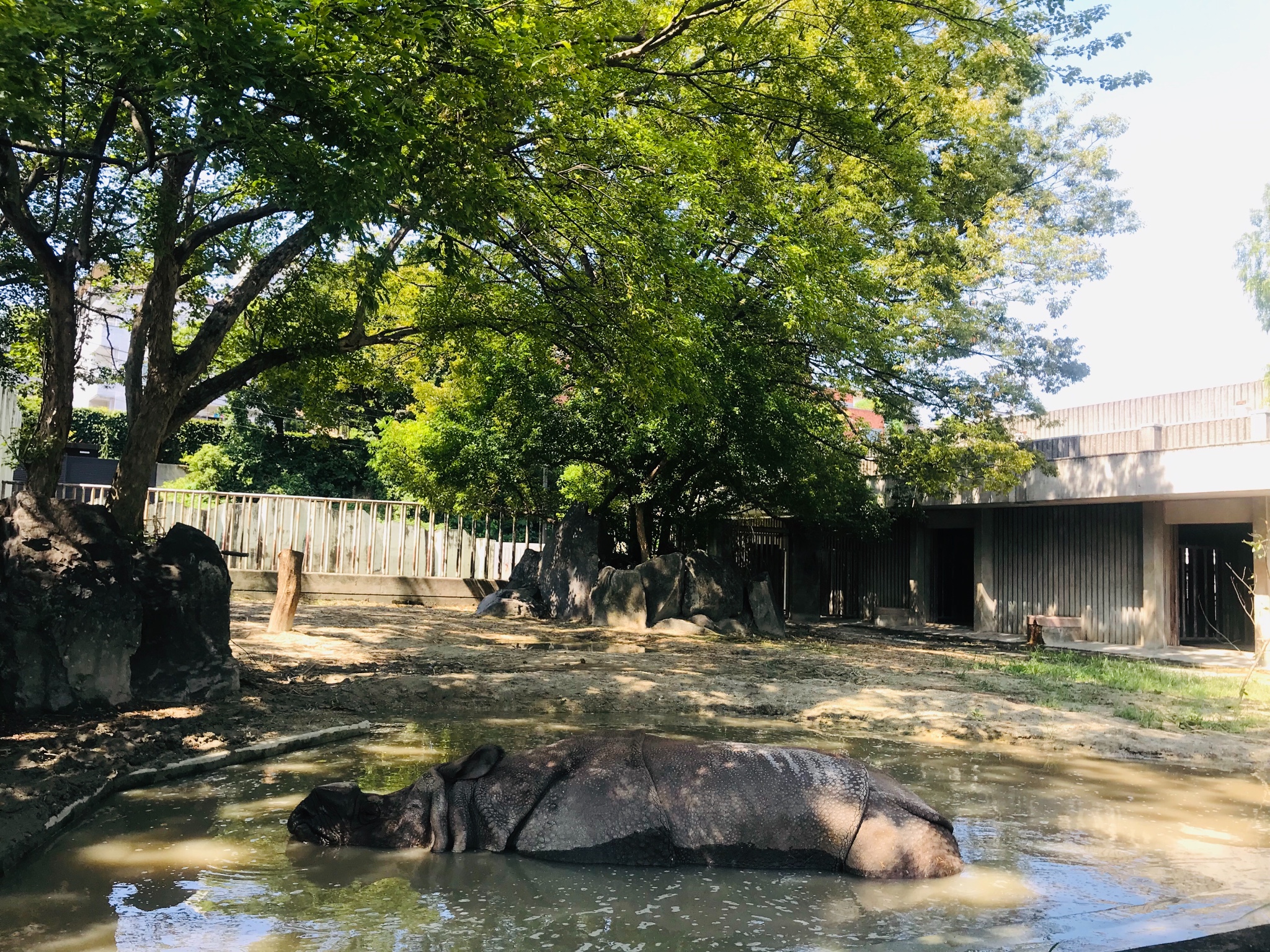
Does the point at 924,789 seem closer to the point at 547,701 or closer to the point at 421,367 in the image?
the point at 547,701

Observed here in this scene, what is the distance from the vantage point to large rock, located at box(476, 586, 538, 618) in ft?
56.4

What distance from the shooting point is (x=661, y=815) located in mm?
4984

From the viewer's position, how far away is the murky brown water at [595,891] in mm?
3844

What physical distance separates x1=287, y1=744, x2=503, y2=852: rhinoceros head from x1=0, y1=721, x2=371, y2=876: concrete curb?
43.6 inches

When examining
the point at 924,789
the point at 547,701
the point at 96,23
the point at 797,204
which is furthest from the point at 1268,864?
the point at 797,204

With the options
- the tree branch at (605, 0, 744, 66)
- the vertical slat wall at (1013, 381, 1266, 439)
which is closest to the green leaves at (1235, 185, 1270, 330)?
the vertical slat wall at (1013, 381, 1266, 439)

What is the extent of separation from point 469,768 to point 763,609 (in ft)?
41.0

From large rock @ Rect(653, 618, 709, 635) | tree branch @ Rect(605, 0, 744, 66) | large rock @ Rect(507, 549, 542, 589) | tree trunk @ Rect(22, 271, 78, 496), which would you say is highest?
tree branch @ Rect(605, 0, 744, 66)

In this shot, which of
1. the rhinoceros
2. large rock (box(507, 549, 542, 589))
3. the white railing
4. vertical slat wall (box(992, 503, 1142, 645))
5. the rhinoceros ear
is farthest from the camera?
large rock (box(507, 549, 542, 589))

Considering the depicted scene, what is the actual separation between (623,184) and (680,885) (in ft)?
22.6

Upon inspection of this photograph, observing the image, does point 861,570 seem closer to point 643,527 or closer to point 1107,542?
point 1107,542

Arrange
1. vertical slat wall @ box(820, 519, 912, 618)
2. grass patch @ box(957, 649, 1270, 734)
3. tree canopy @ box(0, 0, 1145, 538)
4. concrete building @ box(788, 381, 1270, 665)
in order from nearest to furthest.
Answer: tree canopy @ box(0, 0, 1145, 538) < grass patch @ box(957, 649, 1270, 734) < concrete building @ box(788, 381, 1270, 665) < vertical slat wall @ box(820, 519, 912, 618)

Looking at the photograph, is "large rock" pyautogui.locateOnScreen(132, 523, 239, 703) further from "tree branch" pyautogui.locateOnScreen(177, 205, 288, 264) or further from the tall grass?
the tall grass

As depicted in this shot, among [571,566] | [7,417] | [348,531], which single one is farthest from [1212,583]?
[7,417]
